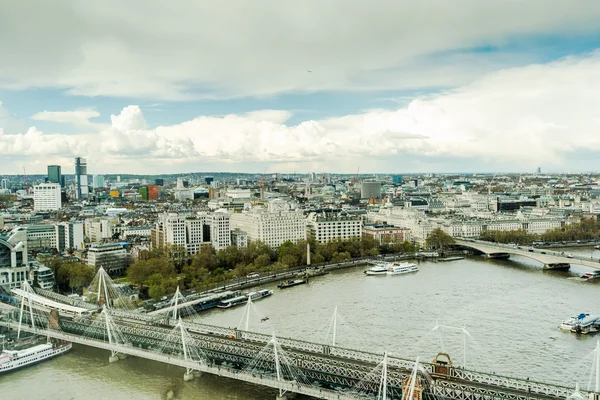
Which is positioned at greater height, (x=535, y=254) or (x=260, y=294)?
(x=535, y=254)

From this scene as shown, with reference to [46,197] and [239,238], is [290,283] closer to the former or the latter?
[239,238]

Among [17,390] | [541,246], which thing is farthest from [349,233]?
[17,390]

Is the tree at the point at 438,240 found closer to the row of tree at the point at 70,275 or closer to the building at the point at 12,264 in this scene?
the row of tree at the point at 70,275

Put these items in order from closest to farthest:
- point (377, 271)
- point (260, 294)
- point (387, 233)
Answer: point (260, 294)
point (377, 271)
point (387, 233)

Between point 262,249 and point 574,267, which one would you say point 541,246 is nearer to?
point 574,267

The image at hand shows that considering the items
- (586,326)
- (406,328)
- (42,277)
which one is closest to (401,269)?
(406,328)

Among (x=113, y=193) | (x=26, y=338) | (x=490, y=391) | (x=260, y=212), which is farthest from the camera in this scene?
(x=113, y=193)

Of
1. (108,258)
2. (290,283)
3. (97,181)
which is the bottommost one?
(290,283)
